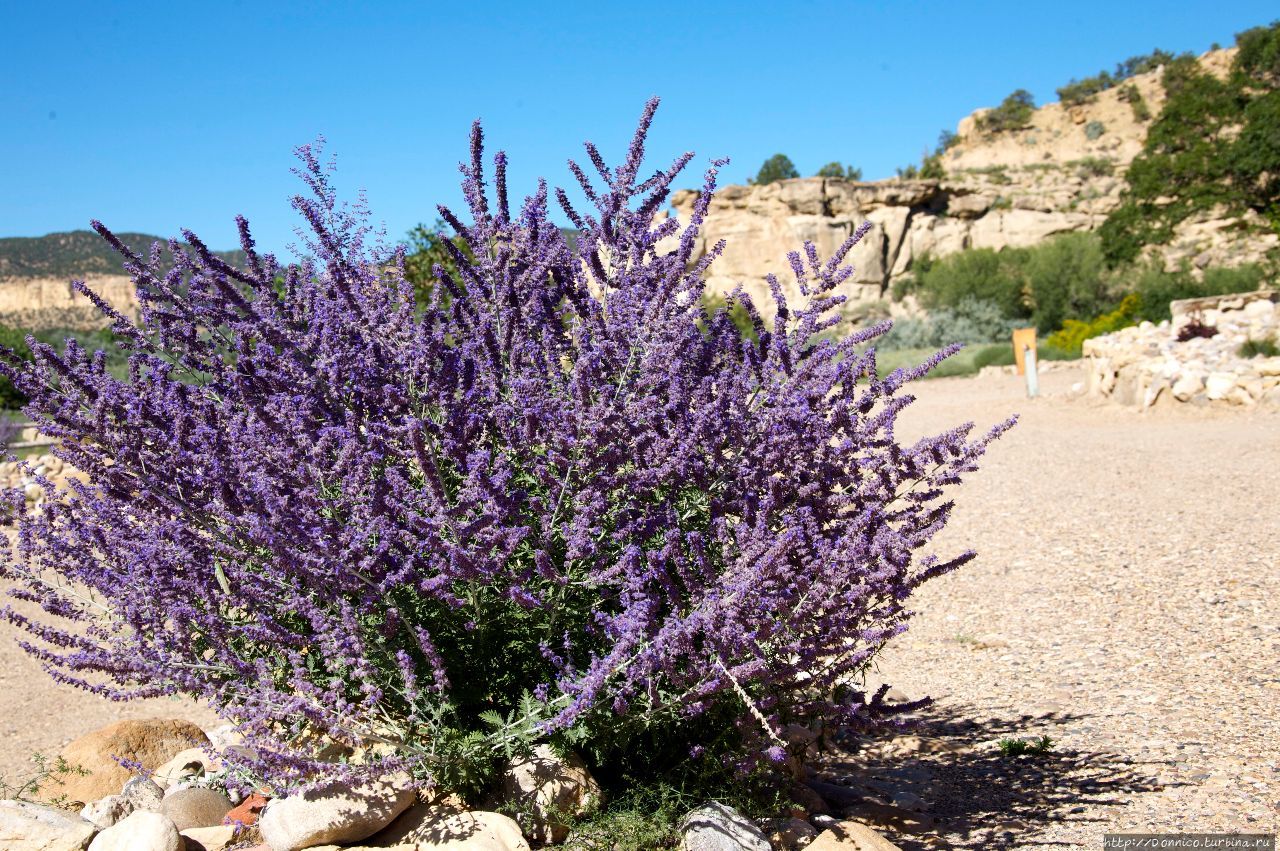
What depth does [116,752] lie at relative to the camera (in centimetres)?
496

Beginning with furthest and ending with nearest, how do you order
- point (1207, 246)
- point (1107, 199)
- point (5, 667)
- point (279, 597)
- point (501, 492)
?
1. point (1107, 199)
2. point (1207, 246)
3. point (5, 667)
4. point (279, 597)
5. point (501, 492)

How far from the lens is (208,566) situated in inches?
130

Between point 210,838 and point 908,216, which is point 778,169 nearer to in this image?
point 908,216

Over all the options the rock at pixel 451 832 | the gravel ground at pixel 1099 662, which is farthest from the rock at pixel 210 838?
the gravel ground at pixel 1099 662

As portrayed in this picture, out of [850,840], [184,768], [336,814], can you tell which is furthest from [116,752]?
[850,840]

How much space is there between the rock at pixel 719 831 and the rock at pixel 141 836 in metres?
1.71

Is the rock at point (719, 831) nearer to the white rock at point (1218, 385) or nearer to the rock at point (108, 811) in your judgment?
the rock at point (108, 811)

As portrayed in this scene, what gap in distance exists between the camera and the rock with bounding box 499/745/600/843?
10.5 ft

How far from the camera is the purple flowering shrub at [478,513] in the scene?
9.58 feet

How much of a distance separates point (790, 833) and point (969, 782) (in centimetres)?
152

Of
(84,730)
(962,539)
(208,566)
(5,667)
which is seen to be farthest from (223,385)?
(962,539)

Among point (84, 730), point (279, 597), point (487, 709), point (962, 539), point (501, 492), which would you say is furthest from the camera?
point (962, 539)

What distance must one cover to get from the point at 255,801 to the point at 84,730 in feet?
12.7

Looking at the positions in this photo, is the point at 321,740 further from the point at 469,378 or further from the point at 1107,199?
the point at 1107,199
